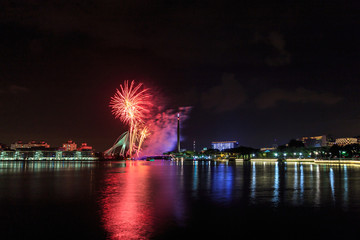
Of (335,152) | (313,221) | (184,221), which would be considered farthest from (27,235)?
(335,152)

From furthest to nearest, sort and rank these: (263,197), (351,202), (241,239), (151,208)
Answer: (263,197), (351,202), (151,208), (241,239)

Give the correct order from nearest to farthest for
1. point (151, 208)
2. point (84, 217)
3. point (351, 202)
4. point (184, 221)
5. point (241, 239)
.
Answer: point (241, 239) → point (184, 221) → point (84, 217) → point (151, 208) → point (351, 202)

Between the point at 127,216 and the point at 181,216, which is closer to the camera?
the point at 127,216

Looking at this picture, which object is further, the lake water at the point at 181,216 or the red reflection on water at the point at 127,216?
the lake water at the point at 181,216

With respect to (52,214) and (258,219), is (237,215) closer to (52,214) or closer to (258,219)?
(258,219)

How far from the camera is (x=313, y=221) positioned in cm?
1131

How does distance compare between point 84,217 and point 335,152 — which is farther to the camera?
point 335,152

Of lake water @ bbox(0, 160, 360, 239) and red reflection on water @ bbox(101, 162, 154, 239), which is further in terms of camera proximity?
lake water @ bbox(0, 160, 360, 239)

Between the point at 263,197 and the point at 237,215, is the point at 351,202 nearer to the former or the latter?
the point at 263,197

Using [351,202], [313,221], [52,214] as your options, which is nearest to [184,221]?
[313,221]

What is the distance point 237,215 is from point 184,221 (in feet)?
7.28

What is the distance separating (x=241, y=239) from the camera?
29.7ft

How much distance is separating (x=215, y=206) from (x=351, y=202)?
634cm

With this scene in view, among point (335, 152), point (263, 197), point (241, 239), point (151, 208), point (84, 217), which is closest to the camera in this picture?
point (241, 239)
